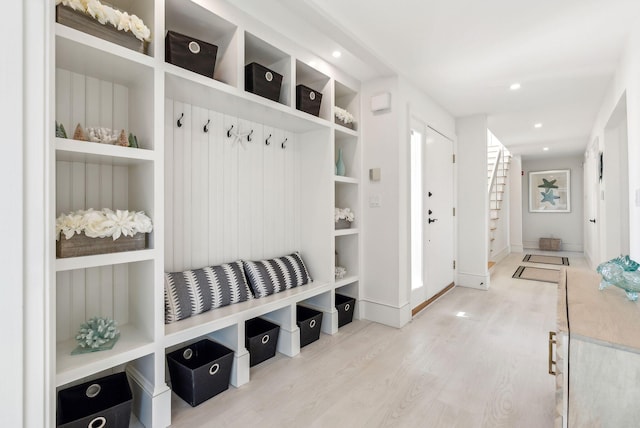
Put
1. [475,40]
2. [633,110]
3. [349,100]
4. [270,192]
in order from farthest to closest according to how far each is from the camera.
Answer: [349,100] < [270,192] < [475,40] < [633,110]

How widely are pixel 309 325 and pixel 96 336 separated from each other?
1426mm

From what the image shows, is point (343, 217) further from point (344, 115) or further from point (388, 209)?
point (344, 115)

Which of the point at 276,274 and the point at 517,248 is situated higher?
the point at 276,274

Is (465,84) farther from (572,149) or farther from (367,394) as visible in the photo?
(572,149)

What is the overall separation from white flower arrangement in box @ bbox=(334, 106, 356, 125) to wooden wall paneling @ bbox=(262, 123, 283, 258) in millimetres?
559

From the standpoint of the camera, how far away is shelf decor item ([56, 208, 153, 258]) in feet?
4.35

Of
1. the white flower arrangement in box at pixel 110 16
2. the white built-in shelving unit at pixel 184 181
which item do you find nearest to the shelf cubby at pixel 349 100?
the white built-in shelving unit at pixel 184 181

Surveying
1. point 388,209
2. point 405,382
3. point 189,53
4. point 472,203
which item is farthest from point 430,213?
point 189,53

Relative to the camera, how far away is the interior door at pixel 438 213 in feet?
11.5

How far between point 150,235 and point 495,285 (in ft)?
14.3

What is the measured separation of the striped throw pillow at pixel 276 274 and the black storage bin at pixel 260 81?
3.92 feet

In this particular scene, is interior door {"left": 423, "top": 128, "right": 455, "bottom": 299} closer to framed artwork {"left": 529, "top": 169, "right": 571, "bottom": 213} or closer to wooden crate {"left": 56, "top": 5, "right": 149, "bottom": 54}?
wooden crate {"left": 56, "top": 5, "right": 149, "bottom": 54}

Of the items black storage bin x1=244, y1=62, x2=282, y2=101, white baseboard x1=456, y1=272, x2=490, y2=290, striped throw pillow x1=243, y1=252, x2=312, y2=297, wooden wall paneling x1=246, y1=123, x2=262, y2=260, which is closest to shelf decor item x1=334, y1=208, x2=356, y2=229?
striped throw pillow x1=243, y1=252, x2=312, y2=297

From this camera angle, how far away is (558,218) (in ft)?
24.9
